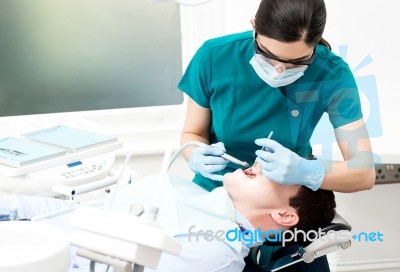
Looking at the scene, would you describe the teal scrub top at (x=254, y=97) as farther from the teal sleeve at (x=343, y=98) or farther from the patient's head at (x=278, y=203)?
the patient's head at (x=278, y=203)

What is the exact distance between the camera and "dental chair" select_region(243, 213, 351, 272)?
60.6 inches

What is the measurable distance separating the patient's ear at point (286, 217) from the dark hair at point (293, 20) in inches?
18.4

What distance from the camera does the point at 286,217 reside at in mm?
1667

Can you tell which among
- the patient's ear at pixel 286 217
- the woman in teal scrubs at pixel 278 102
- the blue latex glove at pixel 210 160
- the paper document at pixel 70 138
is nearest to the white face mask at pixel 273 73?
the woman in teal scrubs at pixel 278 102

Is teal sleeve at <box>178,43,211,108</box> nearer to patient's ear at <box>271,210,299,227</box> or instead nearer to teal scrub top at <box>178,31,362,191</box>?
teal scrub top at <box>178,31,362,191</box>

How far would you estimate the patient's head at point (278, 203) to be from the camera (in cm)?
166

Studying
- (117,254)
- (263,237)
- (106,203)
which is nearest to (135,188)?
(106,203)

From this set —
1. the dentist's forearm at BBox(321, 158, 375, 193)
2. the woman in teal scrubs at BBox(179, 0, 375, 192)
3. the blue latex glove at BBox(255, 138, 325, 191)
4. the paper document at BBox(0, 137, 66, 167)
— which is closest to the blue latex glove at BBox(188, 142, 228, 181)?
the woman in teal scrubs at BBox(179, 0, 375, 192)

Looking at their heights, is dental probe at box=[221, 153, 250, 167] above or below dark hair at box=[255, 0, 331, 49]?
below

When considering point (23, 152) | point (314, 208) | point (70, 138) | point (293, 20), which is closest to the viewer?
point (293, 20)

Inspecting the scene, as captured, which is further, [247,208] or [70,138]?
[70,138]

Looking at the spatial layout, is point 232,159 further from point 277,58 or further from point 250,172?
point 277,58

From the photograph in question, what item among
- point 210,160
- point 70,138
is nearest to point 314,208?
point 210,160

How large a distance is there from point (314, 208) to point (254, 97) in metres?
0.39
